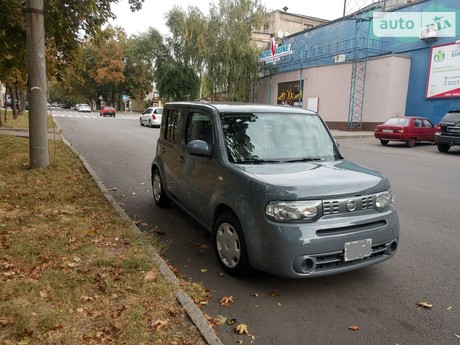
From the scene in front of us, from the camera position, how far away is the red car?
18.0 m

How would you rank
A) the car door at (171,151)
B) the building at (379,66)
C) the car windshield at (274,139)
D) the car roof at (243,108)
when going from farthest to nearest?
the building at (379,66)
the car door at (171,151)
the car roof at (243,108)
the car windshield at (274,139)

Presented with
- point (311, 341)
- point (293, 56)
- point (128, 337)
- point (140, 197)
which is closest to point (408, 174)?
point (140, 197)

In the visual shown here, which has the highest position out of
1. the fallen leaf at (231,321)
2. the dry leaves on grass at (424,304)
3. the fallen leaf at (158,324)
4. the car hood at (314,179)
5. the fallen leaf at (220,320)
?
the car hood at (314,179)

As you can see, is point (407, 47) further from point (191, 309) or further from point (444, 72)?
point (191, 309)

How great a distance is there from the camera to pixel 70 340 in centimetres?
268

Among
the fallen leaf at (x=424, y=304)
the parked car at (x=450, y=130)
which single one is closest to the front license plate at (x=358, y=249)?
the fallen leaf at (x=424, y=304)

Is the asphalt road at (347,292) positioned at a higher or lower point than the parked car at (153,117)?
lower

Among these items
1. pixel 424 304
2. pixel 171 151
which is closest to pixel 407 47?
pixel 171 151

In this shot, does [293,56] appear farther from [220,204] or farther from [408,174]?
[220,204]

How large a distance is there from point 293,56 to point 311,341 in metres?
32.8

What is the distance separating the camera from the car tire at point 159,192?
6.35 meters

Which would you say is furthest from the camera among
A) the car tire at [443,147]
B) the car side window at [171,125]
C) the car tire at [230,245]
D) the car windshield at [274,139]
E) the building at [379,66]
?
the building at [379,66]

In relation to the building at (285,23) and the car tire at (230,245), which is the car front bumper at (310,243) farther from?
the building at (285,23)

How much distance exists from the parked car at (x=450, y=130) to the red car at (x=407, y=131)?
2.04 m
